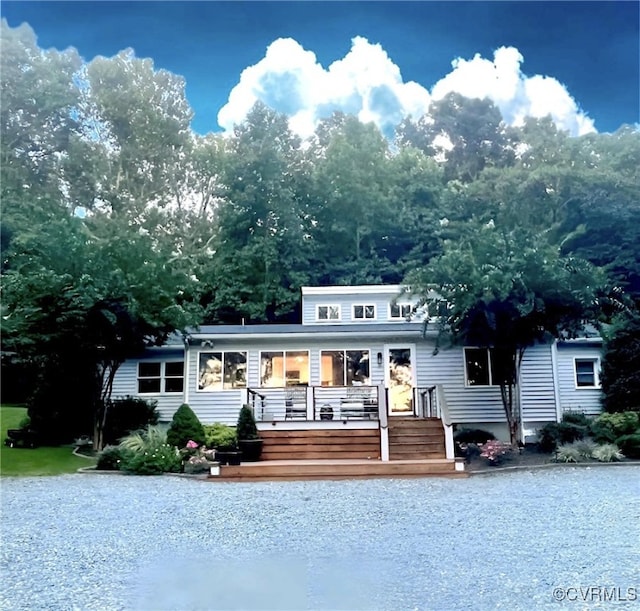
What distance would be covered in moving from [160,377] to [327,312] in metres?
6.33

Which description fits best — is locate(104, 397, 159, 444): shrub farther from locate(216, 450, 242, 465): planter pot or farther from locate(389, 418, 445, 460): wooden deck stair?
locate(389, 418, 445, 460): wooden deck stair

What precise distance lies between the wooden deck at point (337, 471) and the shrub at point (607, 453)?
124 inches

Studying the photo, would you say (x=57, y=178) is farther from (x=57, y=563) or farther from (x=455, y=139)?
(x=57, y=563)

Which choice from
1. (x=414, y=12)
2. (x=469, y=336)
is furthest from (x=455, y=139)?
(x=414, y=12)

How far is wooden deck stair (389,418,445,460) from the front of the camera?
11734 millimetres

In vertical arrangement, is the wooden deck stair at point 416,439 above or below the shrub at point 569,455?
above

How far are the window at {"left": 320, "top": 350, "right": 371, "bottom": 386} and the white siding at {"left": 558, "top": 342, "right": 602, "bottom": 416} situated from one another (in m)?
5.50

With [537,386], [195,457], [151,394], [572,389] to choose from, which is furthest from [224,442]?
[572,389]

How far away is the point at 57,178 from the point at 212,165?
321 inches

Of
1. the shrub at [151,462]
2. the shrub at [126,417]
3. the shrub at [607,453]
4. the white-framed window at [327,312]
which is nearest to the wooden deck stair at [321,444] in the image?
the shrub at [151,462]

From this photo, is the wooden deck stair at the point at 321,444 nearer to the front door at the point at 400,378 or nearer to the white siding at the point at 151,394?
the front door at the point at 400,378

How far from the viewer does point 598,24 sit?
9.18 meters

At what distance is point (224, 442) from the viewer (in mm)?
13570

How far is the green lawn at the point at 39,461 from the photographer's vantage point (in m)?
11.7
